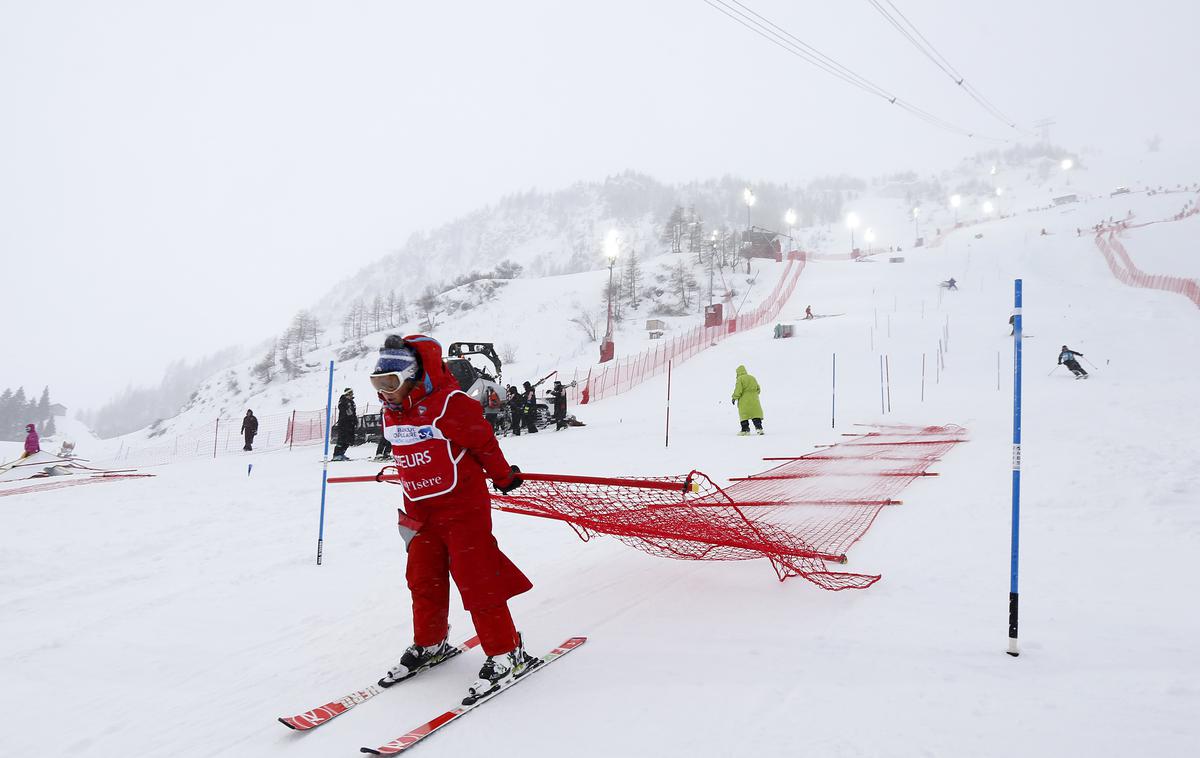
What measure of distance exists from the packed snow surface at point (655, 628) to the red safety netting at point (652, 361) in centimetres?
1592

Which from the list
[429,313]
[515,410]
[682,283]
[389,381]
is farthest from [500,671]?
[429,313]

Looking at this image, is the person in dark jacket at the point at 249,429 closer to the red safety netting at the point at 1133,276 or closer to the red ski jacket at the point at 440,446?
the red ski jacket at the point at 440,446

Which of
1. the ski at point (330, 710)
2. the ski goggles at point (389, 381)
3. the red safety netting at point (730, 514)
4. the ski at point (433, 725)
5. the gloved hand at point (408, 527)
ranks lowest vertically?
the ski at point (330, 710)

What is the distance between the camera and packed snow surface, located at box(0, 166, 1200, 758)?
2455 mm

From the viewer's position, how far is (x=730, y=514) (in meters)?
4.20

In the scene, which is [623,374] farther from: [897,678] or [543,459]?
[897,678]

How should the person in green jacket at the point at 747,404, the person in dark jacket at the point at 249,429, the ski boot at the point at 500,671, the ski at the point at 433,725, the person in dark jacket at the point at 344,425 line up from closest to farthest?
the ski at the point at 433,725, the ski boot at the point at 500,671, the person in dark jacket at the point at 344,425, the person in green jacket at the point at 747,404, the person in dark jacket at the point at 249,429

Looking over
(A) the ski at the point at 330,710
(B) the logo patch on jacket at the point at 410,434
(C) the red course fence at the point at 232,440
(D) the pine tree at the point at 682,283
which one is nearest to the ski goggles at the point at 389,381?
(B) the logo patch on jacket at the point at 410,434

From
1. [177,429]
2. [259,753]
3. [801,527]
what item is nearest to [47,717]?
[259,753]

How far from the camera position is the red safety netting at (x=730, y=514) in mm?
3811

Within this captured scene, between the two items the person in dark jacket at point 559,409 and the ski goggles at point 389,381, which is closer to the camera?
the ski goggles at point 389,381

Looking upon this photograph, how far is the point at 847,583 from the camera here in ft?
12.9

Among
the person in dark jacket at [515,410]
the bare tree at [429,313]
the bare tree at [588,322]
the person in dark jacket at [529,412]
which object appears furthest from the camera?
the bare tree at [429,313]

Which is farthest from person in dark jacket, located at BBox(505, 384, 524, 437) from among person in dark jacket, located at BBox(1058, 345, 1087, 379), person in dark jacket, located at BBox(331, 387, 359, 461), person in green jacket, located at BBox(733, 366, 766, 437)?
person in dark jacket, located at BBox(1058, 345, 1087, 379)
